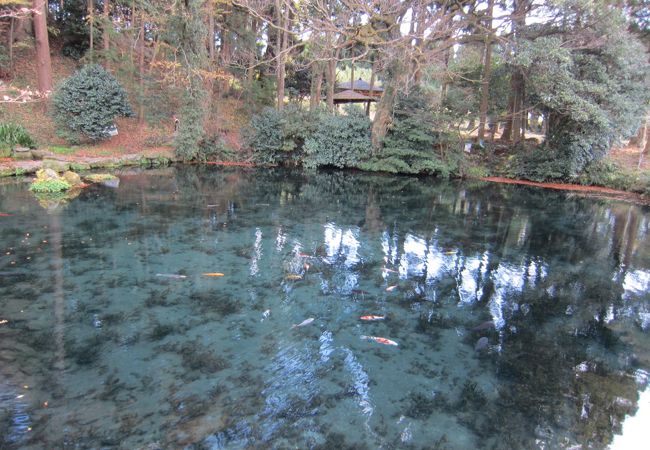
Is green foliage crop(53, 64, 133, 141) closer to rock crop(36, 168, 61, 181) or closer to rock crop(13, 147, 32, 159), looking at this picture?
rock crop(13, 147, 32, 159)

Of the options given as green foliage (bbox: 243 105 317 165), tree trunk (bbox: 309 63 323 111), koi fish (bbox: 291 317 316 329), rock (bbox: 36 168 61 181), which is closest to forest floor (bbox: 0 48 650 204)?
green foliage (bbox: 243 105 317 165)

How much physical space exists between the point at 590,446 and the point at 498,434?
0.60 meters

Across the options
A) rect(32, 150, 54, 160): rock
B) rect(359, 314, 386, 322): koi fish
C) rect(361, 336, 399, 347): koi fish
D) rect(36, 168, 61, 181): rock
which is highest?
rect(32, 150, 54, 160): rock

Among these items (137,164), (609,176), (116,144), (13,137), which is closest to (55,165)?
(13,137)

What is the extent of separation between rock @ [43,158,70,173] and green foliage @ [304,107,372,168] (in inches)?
279

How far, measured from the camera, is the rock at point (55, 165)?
36.1ft

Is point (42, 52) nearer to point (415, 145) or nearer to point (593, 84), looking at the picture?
point (415, 145)

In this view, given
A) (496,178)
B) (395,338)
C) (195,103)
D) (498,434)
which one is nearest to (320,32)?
(195,103)

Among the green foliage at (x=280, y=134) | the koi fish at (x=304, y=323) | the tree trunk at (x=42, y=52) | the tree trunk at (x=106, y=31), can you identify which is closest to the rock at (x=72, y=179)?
the tree trunk at (x=42, y=52)

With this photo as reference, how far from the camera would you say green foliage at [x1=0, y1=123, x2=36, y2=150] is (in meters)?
11.6

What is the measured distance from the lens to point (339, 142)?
1484 centimetres

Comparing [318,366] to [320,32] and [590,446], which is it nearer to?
[590,446]

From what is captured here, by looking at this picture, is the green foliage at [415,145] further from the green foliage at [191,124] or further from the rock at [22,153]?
the rock at [22,153]

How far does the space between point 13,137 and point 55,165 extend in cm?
191
